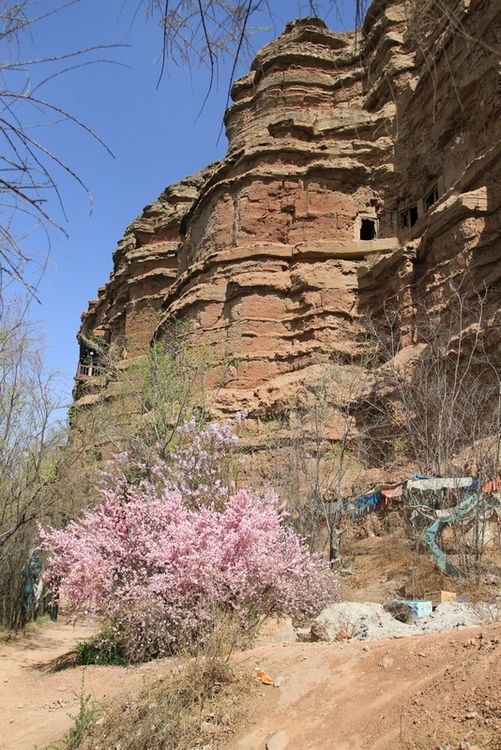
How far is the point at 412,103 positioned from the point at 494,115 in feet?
19.8

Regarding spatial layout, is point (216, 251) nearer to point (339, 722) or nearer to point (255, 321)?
point (255, 321)

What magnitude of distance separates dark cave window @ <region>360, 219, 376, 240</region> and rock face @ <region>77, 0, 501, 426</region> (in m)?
0.07

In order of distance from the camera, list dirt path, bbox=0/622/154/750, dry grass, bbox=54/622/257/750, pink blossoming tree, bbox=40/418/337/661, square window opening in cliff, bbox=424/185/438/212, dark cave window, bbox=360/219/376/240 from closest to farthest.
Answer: dry grass, bbox=54/622/257/750 < dirt path, bbox=0/622/154/750 < pink blossoming tree, bbox=40/418/337/661 < square window opening in cliff, bbox=424/185/438/212 < dark cave window, bbox=360/219/376/240

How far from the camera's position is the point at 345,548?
1515cm

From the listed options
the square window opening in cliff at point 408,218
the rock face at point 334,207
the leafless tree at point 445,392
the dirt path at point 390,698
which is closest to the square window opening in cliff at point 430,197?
the rock face at point 334,207

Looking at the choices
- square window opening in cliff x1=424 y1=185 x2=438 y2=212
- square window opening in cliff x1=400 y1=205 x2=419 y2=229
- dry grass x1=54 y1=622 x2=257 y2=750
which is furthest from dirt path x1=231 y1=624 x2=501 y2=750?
square window opening in cliff x1=400 y1=205 x2=419 y2=229

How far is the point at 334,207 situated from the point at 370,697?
75.2 ft

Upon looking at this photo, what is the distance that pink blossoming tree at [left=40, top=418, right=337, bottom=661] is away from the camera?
7719 mm

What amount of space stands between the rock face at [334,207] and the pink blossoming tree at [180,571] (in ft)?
34.8

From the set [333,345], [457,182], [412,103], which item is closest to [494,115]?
[457,182]

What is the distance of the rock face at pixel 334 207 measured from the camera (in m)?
18.9

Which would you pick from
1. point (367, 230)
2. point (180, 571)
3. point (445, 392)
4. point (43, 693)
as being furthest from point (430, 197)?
point (43, 693)

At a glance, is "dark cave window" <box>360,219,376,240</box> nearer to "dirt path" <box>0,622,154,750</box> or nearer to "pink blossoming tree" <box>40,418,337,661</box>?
"pink blossoming tree" <box>40,418,337,661</box>

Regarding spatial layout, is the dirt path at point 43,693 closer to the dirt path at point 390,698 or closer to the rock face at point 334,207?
the dirt path at point 390,698
